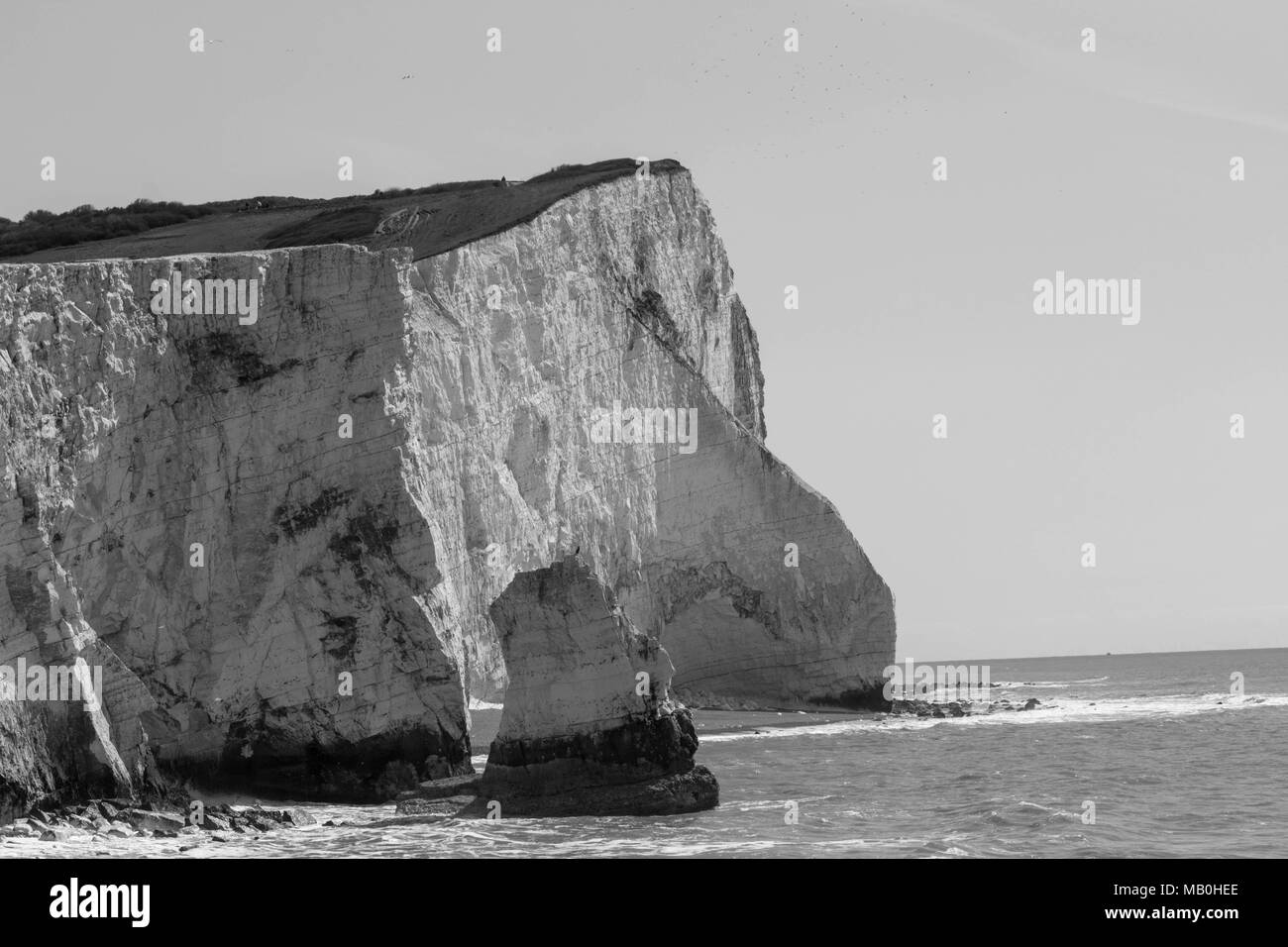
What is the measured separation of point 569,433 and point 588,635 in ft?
66.8

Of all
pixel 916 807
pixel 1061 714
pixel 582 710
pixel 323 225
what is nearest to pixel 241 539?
pixel 582 710

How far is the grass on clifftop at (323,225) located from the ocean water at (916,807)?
15472 millimetres

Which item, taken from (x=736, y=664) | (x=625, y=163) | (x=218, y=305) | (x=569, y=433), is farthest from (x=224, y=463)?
(x=625, y=163)

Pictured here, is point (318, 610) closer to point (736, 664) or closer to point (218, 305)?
point (218, 305)

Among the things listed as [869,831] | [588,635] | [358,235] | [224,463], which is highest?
[358,235]

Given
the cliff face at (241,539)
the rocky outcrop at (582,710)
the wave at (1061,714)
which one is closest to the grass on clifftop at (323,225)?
the cliff face at (241,539)

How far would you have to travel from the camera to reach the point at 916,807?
85.5 ft

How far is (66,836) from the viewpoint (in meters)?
20.9

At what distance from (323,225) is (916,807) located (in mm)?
29881

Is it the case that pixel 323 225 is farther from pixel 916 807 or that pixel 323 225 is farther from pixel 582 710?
pixel 916 807

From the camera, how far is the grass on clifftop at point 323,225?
44531 mm

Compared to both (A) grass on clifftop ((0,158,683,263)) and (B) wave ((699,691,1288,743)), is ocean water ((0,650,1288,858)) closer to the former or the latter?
(B) wave ((699,691,1288,743))

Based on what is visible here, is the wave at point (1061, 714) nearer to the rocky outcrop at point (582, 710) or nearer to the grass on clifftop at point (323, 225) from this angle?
the rocky outcrop at point (582, 710)
